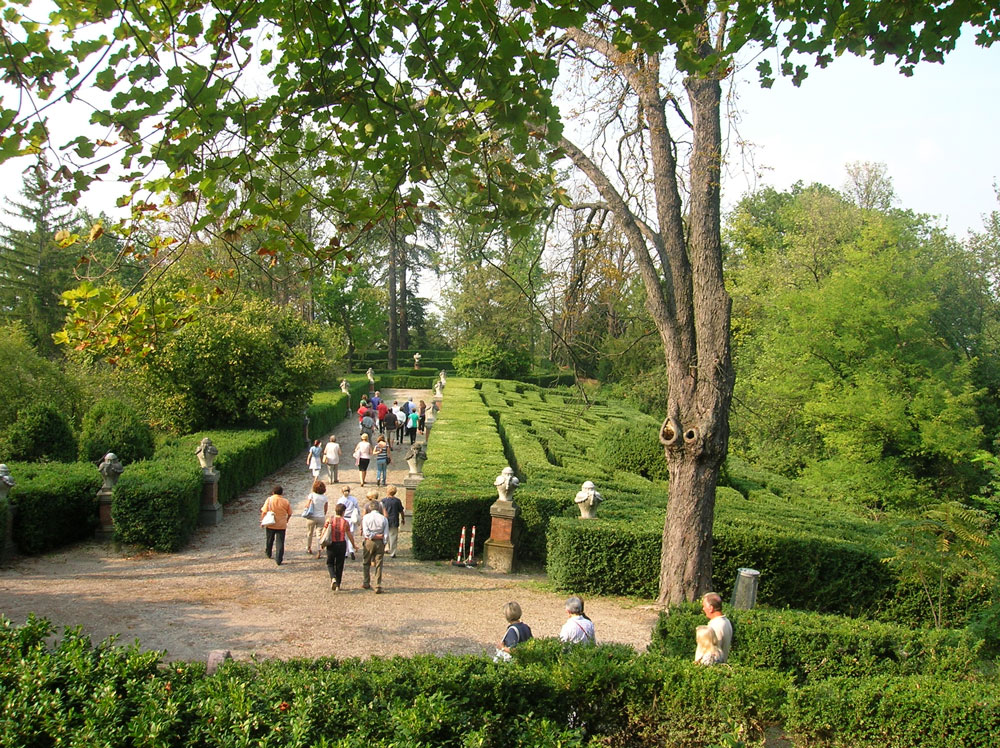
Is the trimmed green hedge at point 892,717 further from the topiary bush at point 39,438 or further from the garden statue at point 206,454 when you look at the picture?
the topiary bush at point 39,438

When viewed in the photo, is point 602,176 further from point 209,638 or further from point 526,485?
point 209,638

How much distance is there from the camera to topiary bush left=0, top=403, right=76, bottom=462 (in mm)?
13953

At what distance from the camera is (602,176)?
Result: 920 cm

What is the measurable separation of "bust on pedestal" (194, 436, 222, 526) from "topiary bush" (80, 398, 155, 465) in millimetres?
1496

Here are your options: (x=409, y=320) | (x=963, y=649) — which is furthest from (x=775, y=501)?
(x=409, y=320)

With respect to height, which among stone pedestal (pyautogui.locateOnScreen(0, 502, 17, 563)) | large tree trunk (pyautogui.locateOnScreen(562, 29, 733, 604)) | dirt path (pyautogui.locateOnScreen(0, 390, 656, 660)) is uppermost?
large tree trunk (pyautogui.locateOnScreen(562, 29, 733, 604))

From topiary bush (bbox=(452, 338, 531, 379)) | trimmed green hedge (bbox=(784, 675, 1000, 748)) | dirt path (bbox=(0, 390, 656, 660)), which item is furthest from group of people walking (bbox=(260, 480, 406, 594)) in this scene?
topiary bush (bbox=(452, 338, 531, 379))

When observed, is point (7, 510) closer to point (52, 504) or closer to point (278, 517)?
point (52, 504)

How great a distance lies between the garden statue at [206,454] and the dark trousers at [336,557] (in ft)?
15.7

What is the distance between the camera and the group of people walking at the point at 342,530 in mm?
10125

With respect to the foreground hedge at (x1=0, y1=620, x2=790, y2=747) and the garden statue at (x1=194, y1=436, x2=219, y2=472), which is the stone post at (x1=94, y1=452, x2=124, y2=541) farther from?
the foreground hedge at (x1=0, y1=620, x2=790, y2=747)

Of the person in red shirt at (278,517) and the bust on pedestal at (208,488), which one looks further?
the bust on pedestal at (208,488)

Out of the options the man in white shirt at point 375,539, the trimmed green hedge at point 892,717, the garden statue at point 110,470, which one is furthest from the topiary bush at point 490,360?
the trimmed green hedge at point 892,717

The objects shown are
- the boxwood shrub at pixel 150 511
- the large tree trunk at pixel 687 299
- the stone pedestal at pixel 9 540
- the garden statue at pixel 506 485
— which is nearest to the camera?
the large tree trunk at pixel 687 299
